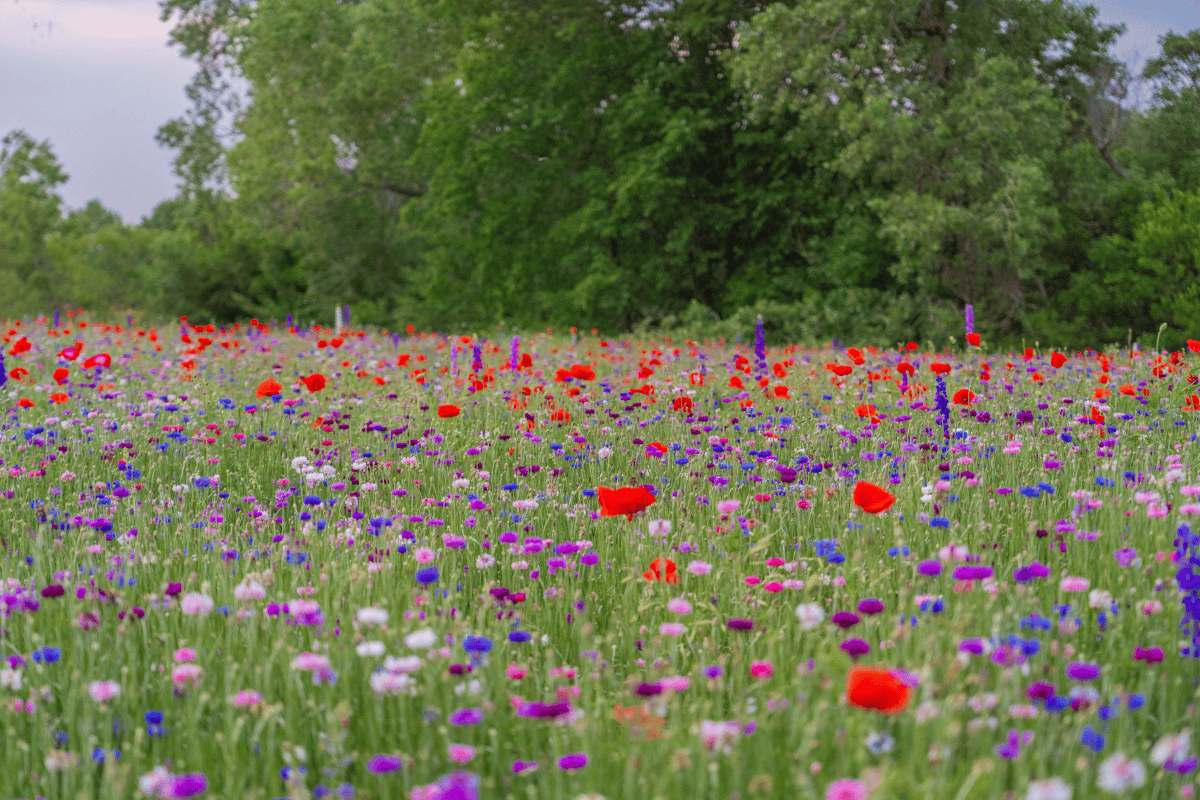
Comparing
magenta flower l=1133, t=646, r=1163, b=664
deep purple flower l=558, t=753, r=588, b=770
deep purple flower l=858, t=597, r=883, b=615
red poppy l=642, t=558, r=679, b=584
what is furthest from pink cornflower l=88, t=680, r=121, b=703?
magenta flower l=1133, t=646, r=1163, b=664

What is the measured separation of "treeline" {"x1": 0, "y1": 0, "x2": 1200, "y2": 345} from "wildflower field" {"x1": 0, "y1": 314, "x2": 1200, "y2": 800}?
500 inches

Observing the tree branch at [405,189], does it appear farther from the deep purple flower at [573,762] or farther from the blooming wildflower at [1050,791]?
the blooming wildflower at [1050,791]

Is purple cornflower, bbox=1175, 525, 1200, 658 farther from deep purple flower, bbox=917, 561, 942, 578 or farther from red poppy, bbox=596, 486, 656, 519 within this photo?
red poppy, bbox=596, 486, 656, 519

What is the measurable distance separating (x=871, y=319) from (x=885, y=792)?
1826 cm

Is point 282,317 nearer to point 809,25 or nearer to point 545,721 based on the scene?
point 809,25

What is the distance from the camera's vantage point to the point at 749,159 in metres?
21.8

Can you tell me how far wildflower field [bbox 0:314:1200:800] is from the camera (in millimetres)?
1668

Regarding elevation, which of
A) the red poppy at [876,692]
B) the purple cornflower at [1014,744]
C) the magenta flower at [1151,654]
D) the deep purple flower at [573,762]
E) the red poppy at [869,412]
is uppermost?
the red poppy at [869,412]

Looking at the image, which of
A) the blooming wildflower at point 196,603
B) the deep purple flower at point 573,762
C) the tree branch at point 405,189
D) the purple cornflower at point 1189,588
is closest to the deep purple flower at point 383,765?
the deep purple flower at point 573,762

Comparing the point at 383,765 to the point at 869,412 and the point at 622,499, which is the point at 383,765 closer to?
the point at 622,499

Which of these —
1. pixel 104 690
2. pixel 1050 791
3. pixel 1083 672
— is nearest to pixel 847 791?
pixel 1050 791

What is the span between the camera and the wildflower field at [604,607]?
1.67m

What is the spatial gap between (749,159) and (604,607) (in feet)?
66.2

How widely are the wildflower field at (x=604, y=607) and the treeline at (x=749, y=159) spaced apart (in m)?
12.7
